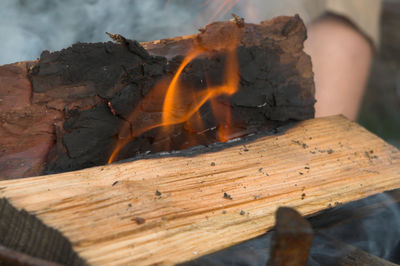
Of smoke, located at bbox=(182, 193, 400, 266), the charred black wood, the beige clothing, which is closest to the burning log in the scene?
the charred black wood

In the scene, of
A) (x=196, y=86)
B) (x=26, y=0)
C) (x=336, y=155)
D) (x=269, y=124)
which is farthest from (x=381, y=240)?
(x=26, y=0)

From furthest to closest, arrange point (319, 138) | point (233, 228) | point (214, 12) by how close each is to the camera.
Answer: point (214, 12)
point (319, 138)
point (233, 228)

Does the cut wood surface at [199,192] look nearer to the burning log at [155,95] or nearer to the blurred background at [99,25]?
the burning log at [155,95]

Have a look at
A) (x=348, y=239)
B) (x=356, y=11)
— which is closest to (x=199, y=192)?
(x=348, y=239)

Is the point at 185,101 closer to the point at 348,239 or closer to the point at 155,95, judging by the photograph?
the point at 155,95

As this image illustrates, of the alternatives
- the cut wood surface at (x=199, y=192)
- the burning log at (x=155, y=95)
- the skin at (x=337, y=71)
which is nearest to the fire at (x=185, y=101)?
the burning log at (x=155, y=95)

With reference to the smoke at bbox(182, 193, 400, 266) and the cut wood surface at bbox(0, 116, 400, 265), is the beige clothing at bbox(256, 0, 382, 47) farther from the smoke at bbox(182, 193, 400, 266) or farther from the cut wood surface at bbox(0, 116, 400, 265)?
the smoke at bbox(182, 193, 400, 266)

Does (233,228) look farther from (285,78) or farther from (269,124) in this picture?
(285,78)
